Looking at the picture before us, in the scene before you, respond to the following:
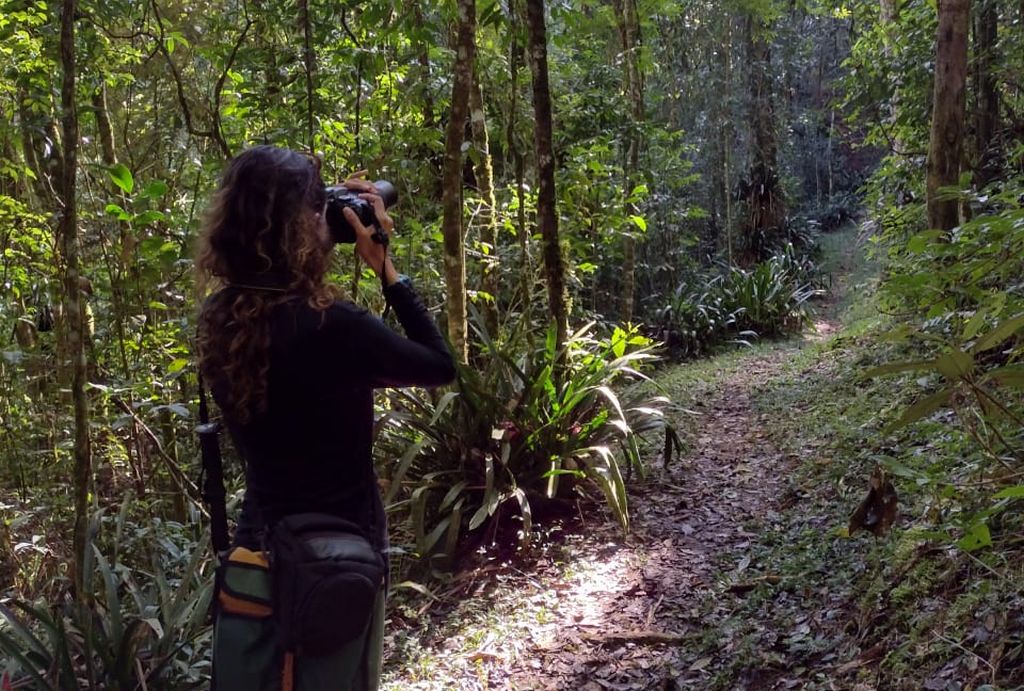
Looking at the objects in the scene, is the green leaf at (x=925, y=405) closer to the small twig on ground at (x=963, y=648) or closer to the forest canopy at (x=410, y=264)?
the forest canopy at (x=410, y=264)

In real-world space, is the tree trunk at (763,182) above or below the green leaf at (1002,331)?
Answer: above

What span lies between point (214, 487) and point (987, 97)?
7922 mm

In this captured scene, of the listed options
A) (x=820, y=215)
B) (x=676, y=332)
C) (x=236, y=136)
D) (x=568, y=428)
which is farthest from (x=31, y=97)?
(x=820, y=215)

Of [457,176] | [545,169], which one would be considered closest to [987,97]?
[545,169]

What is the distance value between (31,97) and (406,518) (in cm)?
365

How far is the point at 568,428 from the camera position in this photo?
562 centimetres

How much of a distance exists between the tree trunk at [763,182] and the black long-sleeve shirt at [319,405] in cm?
1640

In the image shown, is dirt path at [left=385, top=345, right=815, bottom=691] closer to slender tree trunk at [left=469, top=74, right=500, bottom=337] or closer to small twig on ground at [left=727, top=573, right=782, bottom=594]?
small twig on ground at [left=727, top=573, right=782, bottom=594]

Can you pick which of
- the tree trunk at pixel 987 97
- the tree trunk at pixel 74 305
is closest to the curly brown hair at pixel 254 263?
the tree trunk at pixel 74 305

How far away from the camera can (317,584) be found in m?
1.72

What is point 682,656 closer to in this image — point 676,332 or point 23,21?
point 23,21

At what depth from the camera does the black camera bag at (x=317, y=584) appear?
172 cm

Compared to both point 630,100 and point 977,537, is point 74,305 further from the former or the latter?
point 630,100

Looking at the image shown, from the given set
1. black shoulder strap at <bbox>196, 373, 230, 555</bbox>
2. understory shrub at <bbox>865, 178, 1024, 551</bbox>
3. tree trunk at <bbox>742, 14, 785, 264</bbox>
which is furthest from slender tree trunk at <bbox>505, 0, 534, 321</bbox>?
tree trunk at <bbox>742, 14, 785, 264</bbox>
